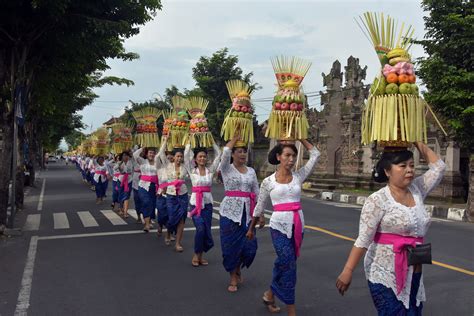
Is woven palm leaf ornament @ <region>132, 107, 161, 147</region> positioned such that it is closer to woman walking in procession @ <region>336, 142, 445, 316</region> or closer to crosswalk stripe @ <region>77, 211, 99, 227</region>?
crosswalk stripe @ <region>77, 211, 99, 227</region>

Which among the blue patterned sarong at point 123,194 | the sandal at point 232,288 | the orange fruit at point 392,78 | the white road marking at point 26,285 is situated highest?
the orange fruit at point 392,78

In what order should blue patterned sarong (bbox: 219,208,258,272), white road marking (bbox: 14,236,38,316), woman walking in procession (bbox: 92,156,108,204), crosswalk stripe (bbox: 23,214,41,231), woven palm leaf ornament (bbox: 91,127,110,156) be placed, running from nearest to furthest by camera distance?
white road marking (bbox: 14,236,38,316)
blue patterned sarong (bbox: 219,208,258,272)
crosswalk stripe (bbox: 23,214,41,231)
woman walking in procession (bbox: 92,156,108,204)
woven palm leaf ornament (bbox: 91,127,110,156)

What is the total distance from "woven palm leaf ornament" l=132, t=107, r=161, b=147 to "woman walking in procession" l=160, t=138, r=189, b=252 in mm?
1911

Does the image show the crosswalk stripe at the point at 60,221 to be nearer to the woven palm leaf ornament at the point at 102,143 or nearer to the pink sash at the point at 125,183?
the pink sash at the point at 125,183

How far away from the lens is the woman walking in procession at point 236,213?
536cm

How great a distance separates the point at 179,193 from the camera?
7.69m

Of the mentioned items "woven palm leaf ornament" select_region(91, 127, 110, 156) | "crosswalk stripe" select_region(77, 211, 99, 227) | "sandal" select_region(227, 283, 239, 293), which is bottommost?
"crosswalk stripe" select_region(77, 211, 99, 227)

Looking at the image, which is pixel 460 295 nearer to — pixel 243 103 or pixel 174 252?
pixel 243 103

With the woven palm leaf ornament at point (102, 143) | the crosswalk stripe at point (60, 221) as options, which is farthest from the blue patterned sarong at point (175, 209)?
the woven palm leaf ornament at point (102, 143)

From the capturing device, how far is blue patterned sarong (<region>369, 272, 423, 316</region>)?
2.95 metres

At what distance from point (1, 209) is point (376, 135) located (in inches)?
336

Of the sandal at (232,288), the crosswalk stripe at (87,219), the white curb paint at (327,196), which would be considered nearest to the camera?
the sandal at (232,288)

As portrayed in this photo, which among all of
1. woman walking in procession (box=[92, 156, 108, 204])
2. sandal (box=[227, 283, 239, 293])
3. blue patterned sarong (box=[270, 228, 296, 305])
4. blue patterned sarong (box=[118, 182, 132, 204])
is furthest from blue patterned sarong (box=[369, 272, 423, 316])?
woman walking in procession (box=[92, 156, 108, 204])

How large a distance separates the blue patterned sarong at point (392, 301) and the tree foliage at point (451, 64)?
33.8 feet
